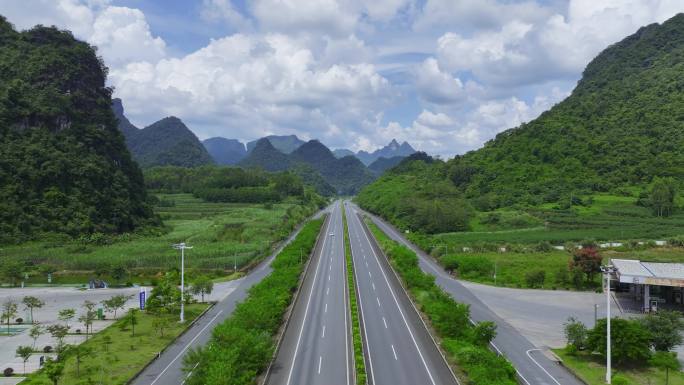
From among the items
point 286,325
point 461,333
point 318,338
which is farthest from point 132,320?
point 461,333

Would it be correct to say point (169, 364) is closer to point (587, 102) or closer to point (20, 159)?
point (20, 159)

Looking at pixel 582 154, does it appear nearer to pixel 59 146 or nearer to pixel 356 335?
pixel 356 335

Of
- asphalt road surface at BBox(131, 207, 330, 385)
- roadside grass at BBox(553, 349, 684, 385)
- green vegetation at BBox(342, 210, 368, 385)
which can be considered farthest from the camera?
asphalt road surface at BBox(131, 207, 330, 385)

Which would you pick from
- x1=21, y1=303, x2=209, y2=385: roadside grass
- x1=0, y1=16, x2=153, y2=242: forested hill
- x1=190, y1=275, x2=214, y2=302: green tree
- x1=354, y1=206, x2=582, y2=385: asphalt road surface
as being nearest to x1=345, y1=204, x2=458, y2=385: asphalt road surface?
x1=354, y1=206, x2=582, y2=385: asphalt road surface

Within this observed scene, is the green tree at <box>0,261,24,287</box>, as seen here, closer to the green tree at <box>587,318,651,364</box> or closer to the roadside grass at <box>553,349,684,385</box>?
the roadside grass at <box>553,349,684,385</box>

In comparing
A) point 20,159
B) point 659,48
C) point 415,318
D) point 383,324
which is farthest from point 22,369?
point 659,48

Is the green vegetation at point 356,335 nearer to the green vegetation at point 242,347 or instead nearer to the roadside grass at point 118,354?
the green vegetation at point 242,347
